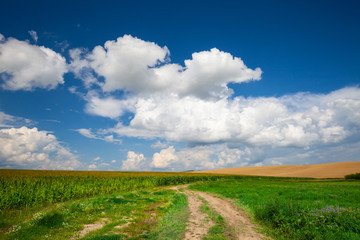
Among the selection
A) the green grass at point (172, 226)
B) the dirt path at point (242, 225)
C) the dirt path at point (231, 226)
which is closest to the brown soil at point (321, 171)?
the dirt path at point (242, 225)

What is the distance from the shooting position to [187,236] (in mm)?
9484

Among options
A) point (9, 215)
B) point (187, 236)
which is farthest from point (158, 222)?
point (9, 215)

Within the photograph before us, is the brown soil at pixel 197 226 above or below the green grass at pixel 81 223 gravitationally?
below

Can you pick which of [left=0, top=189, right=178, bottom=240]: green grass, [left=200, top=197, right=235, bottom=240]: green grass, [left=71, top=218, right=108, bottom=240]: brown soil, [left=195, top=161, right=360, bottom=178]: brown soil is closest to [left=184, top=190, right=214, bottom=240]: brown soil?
[left=200, top=197, right=235, bottom=240]: green grass

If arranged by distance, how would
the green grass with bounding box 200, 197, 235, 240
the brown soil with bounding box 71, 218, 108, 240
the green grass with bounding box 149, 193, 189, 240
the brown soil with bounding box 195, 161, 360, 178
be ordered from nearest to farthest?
the green grass with bounding box 200, 197, 235, 240
the brown soil with bounding box 71, 218, 108, 240
the green grass with bounding box 149, 193, 189, 240
the brown soil with bounding box 195, 161, 360, 178

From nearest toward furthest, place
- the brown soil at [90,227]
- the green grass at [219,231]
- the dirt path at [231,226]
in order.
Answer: the green grass at [219,231]
the brown soil at [90,227]
the dirt path at [231,226]

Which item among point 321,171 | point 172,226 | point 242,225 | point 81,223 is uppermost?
point 81,223

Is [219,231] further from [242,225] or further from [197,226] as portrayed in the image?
[242,225]

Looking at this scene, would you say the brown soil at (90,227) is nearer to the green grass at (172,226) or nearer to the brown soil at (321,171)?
the green grass at (172,226)

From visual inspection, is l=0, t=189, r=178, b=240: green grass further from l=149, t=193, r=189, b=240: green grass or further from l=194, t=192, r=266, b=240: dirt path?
l=194, t=192, r=266, b=240: dirt path

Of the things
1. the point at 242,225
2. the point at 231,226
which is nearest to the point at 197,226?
the point at 231,226

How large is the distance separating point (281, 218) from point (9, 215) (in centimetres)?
1724

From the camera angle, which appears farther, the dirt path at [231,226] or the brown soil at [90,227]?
the dirt path at [231,226]

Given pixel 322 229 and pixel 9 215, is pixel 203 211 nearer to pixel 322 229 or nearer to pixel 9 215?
pixel 322 229
